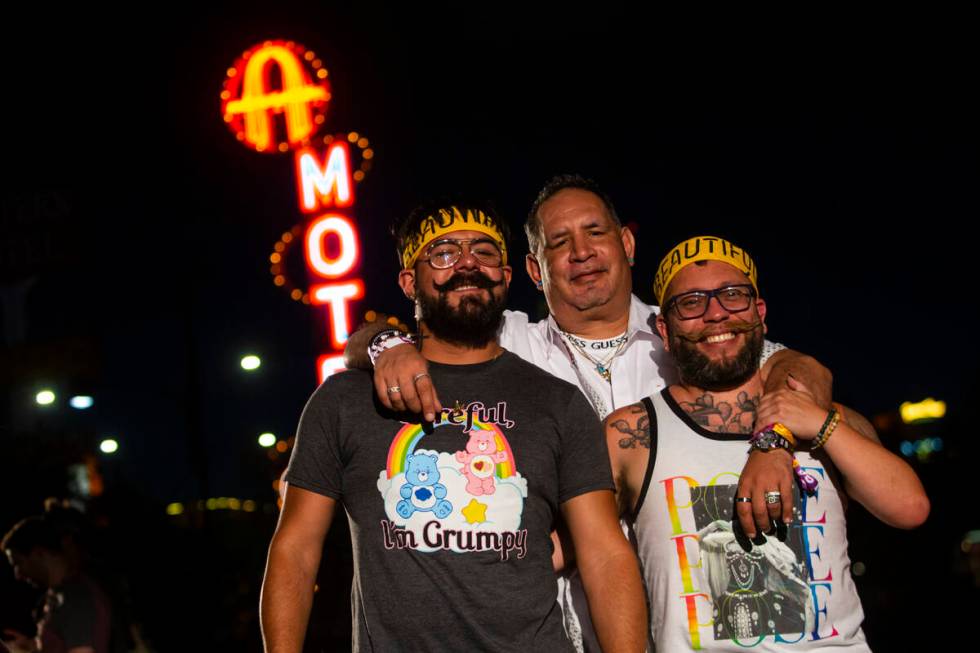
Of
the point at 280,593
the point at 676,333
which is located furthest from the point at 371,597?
the point at 676,333

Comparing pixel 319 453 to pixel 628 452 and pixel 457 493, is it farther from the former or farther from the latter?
pixel 628 452

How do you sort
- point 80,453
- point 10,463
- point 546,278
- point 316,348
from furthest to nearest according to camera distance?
point 80,453 < point 10,463 < point 316,348 < point 546,278

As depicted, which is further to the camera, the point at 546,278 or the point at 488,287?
the point at 546,278

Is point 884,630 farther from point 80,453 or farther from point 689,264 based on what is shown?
point 80,453

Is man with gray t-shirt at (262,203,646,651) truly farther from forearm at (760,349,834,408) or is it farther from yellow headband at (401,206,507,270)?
forearm at (760,349,834,408)

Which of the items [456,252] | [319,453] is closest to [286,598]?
[319,453]

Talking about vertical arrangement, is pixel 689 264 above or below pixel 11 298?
below

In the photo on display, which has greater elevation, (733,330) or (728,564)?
(733,330)

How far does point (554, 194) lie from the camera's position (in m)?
5.03

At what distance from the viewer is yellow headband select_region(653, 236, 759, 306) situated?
4.20 metres

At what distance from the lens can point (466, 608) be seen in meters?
3.38

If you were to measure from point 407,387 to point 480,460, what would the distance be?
368mm

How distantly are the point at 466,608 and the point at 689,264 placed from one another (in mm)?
1722

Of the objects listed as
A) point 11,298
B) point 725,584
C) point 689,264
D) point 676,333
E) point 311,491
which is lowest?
point 725,584
